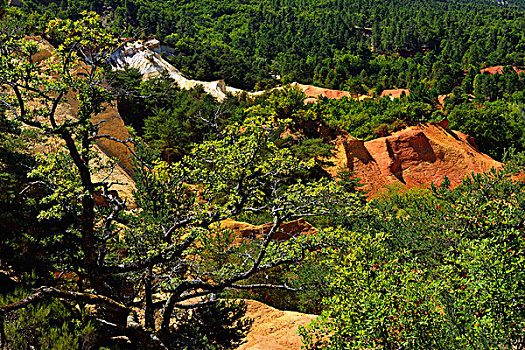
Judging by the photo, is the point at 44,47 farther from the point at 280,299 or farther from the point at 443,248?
the point at 443,248

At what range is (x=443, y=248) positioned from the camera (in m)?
11.6

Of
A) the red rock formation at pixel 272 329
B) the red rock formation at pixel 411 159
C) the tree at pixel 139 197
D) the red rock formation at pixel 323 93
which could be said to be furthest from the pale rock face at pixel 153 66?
the tree at pixel 139 197

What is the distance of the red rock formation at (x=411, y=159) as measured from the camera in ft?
104

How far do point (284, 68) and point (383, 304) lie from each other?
286 feet

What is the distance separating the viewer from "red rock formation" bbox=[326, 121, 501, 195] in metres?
31.7

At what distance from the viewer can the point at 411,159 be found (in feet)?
108

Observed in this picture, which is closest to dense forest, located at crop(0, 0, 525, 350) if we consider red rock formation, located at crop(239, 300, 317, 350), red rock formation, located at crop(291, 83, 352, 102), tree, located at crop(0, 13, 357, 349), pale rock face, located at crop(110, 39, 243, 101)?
tree, located at crop(0, 13, 357, 349)

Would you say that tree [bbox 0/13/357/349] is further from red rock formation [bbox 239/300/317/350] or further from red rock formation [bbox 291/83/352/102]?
red rock formation [bbox 291/83/352/102]

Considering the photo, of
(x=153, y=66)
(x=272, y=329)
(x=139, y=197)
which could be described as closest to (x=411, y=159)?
(x=272, y=329)

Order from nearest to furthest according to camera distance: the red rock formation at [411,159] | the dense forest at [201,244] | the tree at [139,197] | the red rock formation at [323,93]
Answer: the dense forest at [201,244]
the tree at [139,197]
the red rock formation at [411,159]
the red rock formation at [323,93]

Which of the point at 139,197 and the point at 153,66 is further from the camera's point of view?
the point at 153,66

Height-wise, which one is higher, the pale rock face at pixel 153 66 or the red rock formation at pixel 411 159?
the pale rock face at pixel 153 66

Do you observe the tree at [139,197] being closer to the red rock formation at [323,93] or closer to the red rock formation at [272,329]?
the red rock formation at [272,329]

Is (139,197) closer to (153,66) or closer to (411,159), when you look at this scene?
(411,159)
